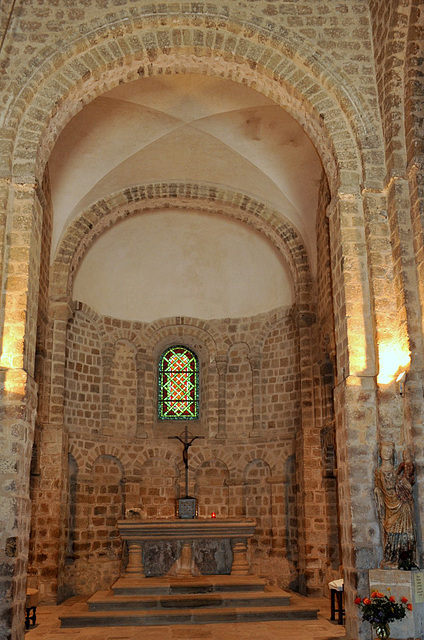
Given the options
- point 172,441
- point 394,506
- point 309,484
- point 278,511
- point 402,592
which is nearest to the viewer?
point 402,592

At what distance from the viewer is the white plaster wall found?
15.8 m

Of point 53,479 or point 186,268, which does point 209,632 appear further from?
point 186,268

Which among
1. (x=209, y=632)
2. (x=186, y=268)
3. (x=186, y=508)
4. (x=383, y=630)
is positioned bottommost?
(x=209, y=632)

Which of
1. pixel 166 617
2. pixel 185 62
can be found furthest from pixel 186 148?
pixel 166 617

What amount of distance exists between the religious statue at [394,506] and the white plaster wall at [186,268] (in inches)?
295

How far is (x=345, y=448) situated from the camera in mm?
8930

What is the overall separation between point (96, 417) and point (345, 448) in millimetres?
7258

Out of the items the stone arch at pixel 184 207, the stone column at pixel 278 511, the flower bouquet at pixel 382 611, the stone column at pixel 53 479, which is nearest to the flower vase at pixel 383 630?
the flower bouquet at pixel 382 611

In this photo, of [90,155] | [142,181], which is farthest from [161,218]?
[90,155]

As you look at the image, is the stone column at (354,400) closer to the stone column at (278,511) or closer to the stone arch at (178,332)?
the stone column at (278,511)

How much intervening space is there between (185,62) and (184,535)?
757 centimetres

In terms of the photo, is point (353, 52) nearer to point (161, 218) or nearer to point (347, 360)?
point (347, 360)

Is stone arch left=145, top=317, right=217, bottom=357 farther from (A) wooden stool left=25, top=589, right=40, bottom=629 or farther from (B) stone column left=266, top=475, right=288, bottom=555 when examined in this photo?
(A) wooden stool left=25, top=589, right=40, bottom=629

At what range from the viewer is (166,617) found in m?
9.99
